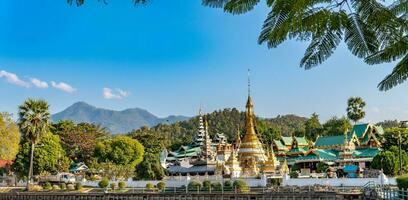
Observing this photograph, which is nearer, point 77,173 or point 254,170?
point 254,170

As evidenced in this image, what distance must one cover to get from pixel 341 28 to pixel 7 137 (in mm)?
41141

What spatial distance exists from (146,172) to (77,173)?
40.6 feet

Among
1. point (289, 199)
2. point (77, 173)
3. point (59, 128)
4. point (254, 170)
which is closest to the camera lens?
point (289, 199)

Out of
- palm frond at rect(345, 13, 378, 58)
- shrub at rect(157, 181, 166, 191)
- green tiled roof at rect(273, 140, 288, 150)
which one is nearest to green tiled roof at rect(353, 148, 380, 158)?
→ green tiled roof at rect(273, 140, 288, 150)

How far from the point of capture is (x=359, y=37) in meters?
2.83

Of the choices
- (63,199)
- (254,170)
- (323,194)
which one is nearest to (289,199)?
(323,194)

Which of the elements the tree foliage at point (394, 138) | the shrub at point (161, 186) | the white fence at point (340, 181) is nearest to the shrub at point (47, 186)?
the shrub at point (161, 186)

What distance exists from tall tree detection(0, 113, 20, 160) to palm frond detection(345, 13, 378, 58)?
4091 centimetres

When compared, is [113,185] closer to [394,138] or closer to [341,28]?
[394,138]

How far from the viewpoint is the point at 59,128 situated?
73188mm

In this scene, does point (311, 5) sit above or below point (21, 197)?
above

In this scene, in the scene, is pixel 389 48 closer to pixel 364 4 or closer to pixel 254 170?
pixel 364 4

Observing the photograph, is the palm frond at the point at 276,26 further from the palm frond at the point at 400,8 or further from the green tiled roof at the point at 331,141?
the green tiled roof at the point at 331,141

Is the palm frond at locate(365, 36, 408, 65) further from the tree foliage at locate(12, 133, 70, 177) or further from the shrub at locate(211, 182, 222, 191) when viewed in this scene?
the tree foliage at locate(12, 133, 70, 177)
